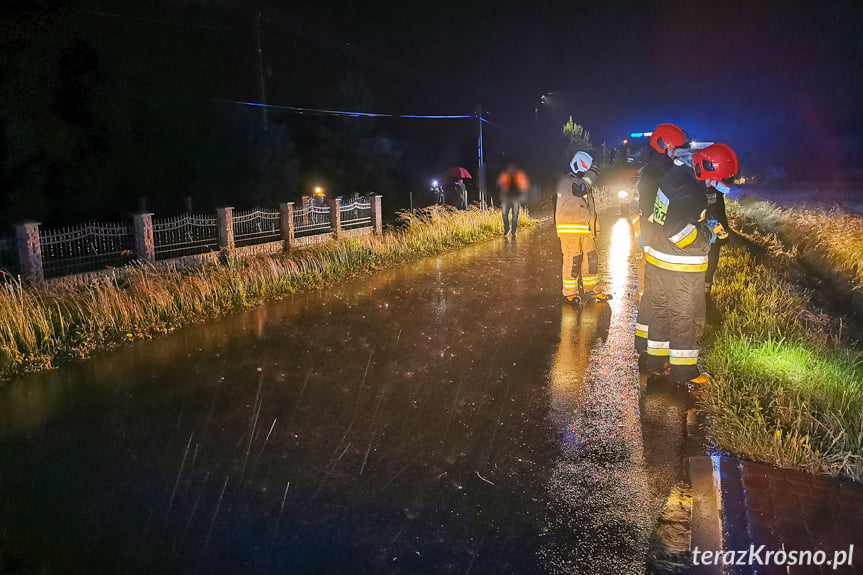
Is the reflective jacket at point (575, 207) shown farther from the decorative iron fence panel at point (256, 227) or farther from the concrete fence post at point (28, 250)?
the concrete fence post at point (28, 250)

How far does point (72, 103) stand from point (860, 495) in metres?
21.4

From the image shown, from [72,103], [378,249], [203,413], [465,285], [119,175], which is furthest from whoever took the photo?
[119,175]

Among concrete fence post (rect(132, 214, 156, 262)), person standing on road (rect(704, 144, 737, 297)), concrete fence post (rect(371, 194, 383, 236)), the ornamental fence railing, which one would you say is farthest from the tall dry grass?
concrete fence post (rect(132, 214, 156, 262))

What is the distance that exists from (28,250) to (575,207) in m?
9.20

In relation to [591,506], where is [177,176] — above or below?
above

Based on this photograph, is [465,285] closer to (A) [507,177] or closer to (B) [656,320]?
(B) [656,320]

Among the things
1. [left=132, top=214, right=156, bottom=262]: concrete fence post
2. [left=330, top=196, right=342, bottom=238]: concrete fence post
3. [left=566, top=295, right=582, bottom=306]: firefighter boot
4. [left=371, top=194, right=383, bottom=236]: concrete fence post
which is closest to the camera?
[left=566, top=295, right=582, bottom=306]: firefighter boot

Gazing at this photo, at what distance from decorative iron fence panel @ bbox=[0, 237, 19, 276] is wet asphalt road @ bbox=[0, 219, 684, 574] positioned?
4716mm

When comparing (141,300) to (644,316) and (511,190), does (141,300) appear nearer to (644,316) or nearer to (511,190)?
(644,316)

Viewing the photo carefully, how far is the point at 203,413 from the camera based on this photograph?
5512 mm

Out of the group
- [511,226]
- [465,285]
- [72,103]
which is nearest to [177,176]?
[72,103]

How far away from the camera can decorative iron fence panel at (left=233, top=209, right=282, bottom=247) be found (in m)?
14.7

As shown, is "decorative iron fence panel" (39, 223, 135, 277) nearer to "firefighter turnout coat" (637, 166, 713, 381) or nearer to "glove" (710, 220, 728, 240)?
"firefighter turnout coat" (637, 166, 713, 381)

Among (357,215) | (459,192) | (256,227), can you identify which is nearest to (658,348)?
(256,227)
